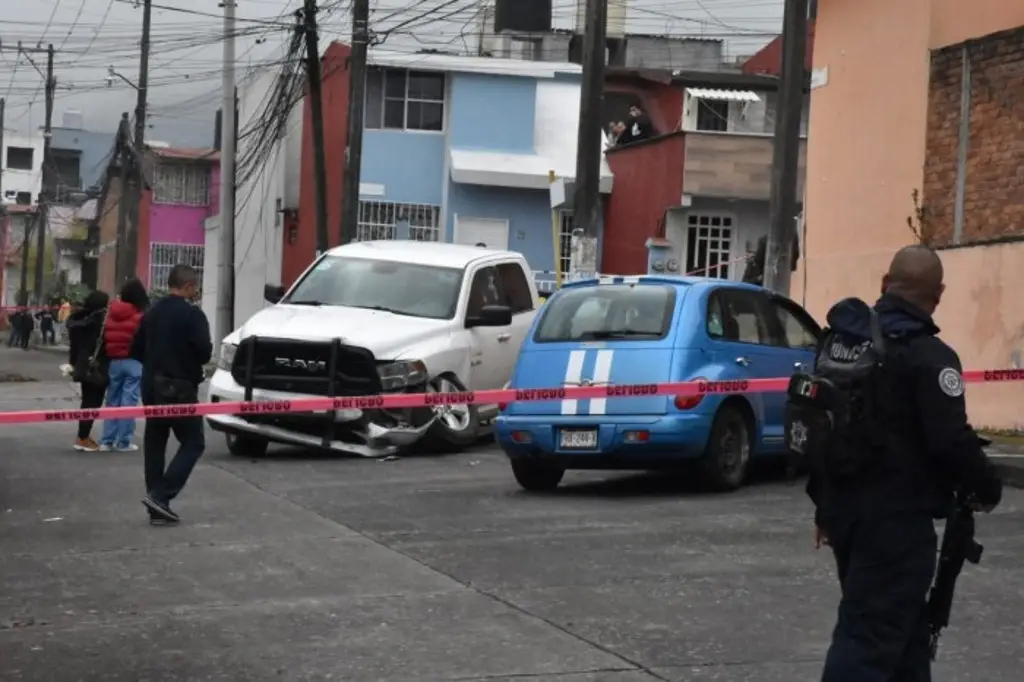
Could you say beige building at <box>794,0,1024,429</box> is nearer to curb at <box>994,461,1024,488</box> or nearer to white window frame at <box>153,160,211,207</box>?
curb at <box>994,461,1024,488</box>

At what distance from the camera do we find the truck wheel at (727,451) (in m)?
12.9

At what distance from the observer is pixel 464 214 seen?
130ft

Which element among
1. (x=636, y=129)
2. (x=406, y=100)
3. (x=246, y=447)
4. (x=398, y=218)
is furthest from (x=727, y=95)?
(x=246, y=447)

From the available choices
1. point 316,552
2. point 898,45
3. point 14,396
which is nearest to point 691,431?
point 316,552

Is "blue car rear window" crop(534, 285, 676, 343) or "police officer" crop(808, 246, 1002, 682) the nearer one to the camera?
"police officer" crop(808, 246, 1002, 682)

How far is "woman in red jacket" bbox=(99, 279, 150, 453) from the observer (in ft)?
56.6

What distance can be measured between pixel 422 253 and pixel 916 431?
12.8 metres

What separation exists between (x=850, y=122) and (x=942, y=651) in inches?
494

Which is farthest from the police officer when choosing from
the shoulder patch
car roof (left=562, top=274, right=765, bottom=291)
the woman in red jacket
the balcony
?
the balcony

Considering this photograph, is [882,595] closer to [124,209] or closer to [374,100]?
[374,100]

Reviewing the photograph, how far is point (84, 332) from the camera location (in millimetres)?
17828

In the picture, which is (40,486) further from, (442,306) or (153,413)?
(442,306)

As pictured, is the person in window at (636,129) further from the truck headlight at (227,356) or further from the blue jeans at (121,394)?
the truck headlight at (227,356)

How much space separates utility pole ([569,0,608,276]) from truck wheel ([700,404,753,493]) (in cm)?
761
